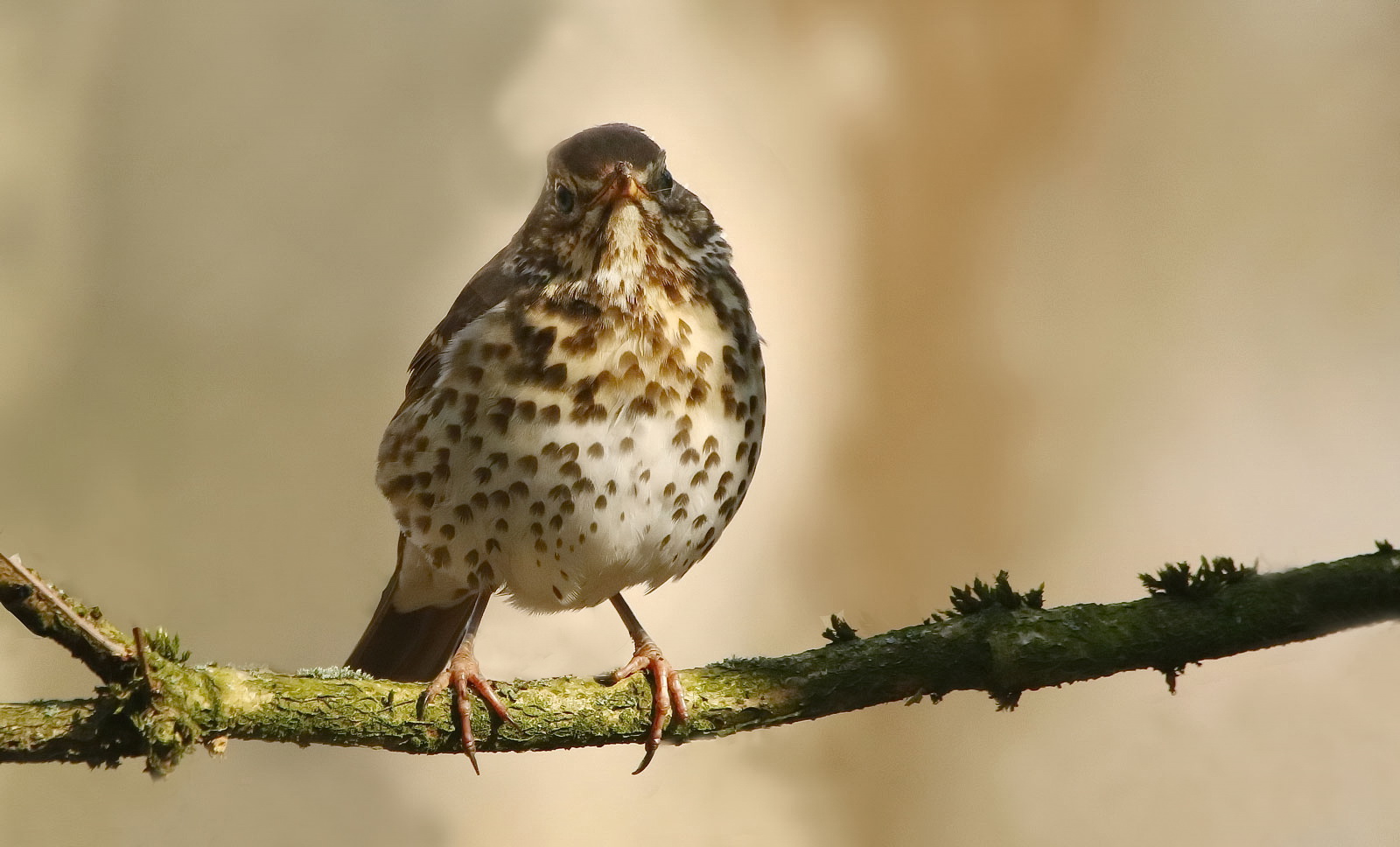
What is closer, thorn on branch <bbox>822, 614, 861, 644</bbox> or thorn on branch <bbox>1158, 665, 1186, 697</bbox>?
thorn on branch <bbox>1158, 665, 1186, 697</bbox>

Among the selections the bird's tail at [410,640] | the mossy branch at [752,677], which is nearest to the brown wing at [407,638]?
the bird's tail at [410,640]

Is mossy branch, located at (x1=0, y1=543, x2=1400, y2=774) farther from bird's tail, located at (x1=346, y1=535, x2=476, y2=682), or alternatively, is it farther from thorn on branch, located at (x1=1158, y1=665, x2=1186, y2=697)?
bird's tail, located at (x1=346, y1=535, x2=476, y2=682)

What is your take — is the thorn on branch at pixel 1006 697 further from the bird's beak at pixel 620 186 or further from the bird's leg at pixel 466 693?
the bird's beak at pixel 620 186

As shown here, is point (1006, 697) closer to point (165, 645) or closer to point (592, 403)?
point (592, 403)

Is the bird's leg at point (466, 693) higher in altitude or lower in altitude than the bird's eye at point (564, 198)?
lower

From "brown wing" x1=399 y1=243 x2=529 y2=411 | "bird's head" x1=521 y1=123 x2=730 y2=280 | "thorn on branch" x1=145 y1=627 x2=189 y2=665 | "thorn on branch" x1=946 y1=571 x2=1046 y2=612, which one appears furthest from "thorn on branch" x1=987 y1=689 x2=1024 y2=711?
"thorn on branch" x1=145 y1=627 x2=189 y2=665

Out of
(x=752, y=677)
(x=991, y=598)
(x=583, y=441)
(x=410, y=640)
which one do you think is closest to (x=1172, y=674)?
(x=991, y=598)
